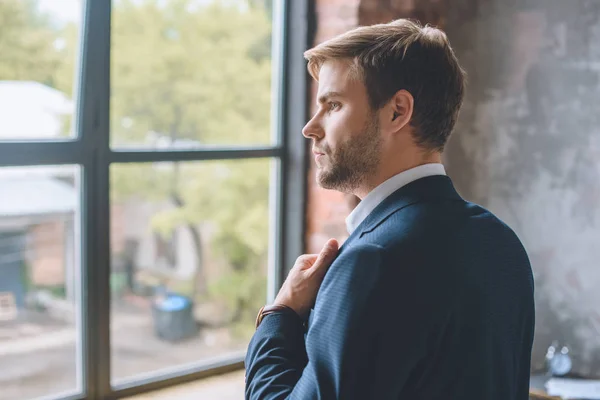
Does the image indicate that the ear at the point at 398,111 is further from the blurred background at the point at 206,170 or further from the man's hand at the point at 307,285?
the blurred background at the point at 206,170

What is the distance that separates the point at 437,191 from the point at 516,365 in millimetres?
338

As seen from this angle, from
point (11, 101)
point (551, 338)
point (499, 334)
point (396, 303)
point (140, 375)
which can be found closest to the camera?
point (396, 303)

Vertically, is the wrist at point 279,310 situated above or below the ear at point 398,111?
below

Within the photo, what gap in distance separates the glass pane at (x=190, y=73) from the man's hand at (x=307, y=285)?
1409mm

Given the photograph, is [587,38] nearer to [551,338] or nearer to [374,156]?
[551,338]

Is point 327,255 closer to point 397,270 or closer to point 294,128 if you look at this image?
point 397,270

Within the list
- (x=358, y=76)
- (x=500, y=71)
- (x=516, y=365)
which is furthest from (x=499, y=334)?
(x=500, y=71)

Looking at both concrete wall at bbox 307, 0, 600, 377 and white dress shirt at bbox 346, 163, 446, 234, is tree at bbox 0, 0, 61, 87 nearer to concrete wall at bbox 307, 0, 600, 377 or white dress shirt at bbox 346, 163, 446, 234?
concrete wall at bbox 307, 0, 600, 377

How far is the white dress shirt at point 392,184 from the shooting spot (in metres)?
1.30

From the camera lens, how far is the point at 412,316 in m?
1.12

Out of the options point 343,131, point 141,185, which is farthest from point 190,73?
point 343,131

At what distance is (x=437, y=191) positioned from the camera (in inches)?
49.8

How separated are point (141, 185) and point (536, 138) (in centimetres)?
159

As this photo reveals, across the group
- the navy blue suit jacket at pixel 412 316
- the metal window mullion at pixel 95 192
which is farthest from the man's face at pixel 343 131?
the metal window mullion at pixel 95 192
